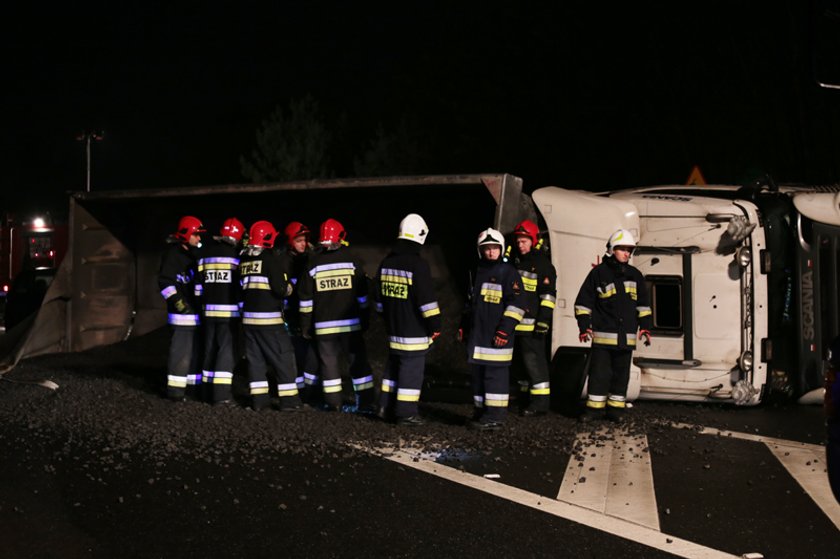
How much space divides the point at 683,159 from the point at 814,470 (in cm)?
1925

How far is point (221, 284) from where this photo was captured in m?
9.15

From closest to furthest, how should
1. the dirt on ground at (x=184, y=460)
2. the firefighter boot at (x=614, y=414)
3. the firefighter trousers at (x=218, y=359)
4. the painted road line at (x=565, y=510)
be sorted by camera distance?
the painted road line at (x=565, y=510) → the dirt on ground at (x=184, y=460) → the firefighter boot at (x=614, y=414) → the firefighter trousers at (x=218, y=359)

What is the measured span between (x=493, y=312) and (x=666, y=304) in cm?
210

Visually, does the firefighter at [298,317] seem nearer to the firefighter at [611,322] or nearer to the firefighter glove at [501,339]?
the firefighter glove at [501,339]

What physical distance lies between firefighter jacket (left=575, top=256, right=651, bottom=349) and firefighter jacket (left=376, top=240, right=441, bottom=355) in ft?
4.65

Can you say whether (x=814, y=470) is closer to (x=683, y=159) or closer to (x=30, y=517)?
(x=30, y=517)

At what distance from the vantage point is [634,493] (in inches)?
237

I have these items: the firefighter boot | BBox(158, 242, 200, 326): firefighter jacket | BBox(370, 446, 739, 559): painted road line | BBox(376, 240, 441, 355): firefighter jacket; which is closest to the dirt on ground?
the firefighter boot

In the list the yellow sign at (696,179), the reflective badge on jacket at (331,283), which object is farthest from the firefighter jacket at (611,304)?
the yellow sign at (696,179)

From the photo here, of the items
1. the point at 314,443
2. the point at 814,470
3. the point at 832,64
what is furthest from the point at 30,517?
the point at 832,64

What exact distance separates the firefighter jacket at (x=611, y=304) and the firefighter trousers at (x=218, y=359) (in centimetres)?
336

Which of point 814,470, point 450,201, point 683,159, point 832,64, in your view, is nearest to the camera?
point 814,470

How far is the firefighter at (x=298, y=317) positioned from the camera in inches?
364

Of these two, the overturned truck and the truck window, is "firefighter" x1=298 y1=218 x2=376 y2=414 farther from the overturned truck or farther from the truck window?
the truck window
